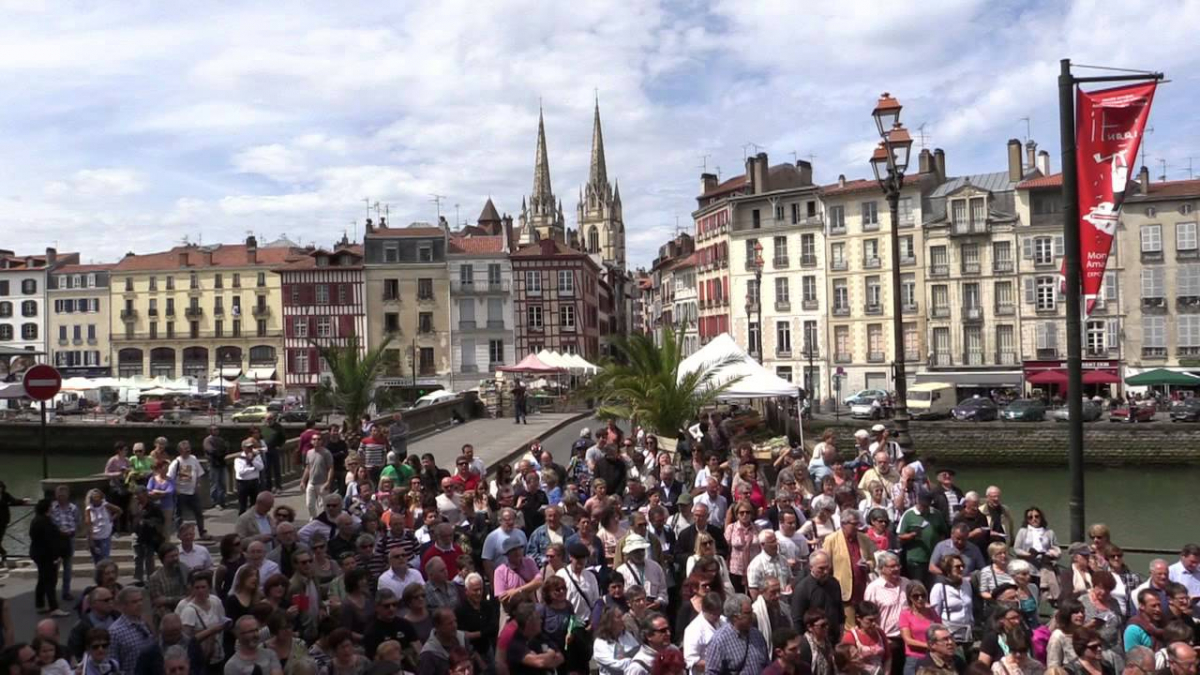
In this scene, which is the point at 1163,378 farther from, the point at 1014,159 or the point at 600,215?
the point at 600,215

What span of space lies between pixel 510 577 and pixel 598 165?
141 metres

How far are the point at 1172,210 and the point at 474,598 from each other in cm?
4999

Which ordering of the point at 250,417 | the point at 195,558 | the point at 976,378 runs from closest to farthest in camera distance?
the point at 195,558 → the point at 250,417 → the point at 976,378

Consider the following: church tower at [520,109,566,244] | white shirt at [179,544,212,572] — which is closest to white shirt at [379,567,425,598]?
white shirt at [179,544,212,572]

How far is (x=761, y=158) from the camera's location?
6019 cm

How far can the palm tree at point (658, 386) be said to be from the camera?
713 inches

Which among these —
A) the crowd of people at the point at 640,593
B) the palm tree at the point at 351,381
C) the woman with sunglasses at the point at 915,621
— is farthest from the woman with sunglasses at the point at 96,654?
the palm tree at the point at 351,381

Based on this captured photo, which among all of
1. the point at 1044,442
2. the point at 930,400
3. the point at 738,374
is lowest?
the point at 1044,442

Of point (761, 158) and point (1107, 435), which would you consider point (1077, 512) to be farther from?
point (761, 158)

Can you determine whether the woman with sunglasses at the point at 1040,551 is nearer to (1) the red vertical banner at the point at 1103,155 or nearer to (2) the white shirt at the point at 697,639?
(1) the red vertical banner at the point at 1103,155

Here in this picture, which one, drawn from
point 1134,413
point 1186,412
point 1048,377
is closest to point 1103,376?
point 1048,377

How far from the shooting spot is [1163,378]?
43.2 metres

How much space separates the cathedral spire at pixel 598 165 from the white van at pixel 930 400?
323 ft

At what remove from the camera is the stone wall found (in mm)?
36312
